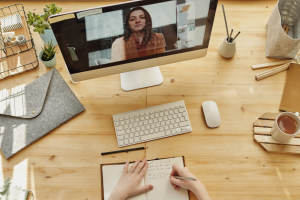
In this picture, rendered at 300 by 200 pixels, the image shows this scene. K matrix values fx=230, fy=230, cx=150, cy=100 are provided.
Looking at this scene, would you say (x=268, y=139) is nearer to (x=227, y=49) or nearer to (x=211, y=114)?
(x=211, y=114)

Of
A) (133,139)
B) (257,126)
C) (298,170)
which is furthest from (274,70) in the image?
(133,139)

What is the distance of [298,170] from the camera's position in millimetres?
849

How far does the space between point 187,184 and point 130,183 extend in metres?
0.20

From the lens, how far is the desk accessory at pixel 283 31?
101cm

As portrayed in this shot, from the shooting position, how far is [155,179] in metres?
0.83

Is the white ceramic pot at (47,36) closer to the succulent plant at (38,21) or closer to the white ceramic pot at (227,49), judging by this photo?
the succulent plant at (38,21)

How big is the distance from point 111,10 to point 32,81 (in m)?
0.54

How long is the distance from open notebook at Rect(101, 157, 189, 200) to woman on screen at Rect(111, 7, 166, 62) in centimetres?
41

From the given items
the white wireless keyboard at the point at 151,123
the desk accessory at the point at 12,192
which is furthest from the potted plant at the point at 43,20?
the desk accessory at the point at 12,192

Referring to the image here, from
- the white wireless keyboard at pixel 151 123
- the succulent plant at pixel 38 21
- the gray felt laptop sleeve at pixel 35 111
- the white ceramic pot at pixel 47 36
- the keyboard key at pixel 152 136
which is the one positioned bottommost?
the keyboard key at pixel 152 136

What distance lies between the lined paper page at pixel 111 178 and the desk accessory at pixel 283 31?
833 millimetres

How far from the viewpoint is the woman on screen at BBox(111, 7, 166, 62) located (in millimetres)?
744

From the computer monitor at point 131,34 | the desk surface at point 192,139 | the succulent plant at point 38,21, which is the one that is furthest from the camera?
the succulent plant at point 38,21

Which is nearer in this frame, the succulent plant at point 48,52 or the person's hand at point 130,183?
the person's hand at point 130,183
